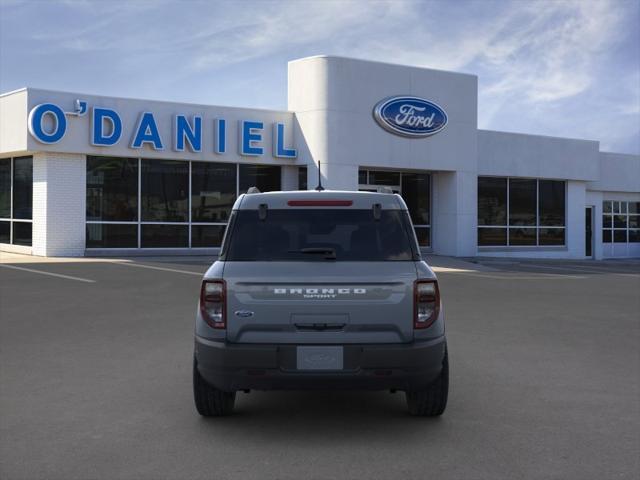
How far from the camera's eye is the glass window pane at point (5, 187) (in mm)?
25141

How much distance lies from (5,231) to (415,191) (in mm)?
15280

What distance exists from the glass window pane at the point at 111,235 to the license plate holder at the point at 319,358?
1990 centimetres

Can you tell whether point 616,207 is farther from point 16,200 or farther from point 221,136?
point 16,200

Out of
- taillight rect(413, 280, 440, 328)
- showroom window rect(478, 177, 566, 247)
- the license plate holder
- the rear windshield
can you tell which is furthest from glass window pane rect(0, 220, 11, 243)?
taillight rect(413, 280, 440, 328)

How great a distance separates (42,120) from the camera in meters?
22.0

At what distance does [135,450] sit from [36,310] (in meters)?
7.60

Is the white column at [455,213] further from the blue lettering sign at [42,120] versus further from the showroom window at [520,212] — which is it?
the blue lettering sign at [42,120]

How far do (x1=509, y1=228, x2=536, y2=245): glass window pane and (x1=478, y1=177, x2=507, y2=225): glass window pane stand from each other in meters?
0.65

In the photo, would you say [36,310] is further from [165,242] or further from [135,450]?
[165,242]

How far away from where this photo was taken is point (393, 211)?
218 inches

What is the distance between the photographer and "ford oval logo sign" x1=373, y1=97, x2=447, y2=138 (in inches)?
Answer: 1018

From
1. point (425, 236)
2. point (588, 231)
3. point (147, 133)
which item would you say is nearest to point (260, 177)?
point (147, 133)

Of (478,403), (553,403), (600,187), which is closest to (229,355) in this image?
(478,403)

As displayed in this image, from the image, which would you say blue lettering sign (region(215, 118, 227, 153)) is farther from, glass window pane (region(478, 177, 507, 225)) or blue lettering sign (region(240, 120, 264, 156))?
glass window pane (region(478, 177, 507, 225))
